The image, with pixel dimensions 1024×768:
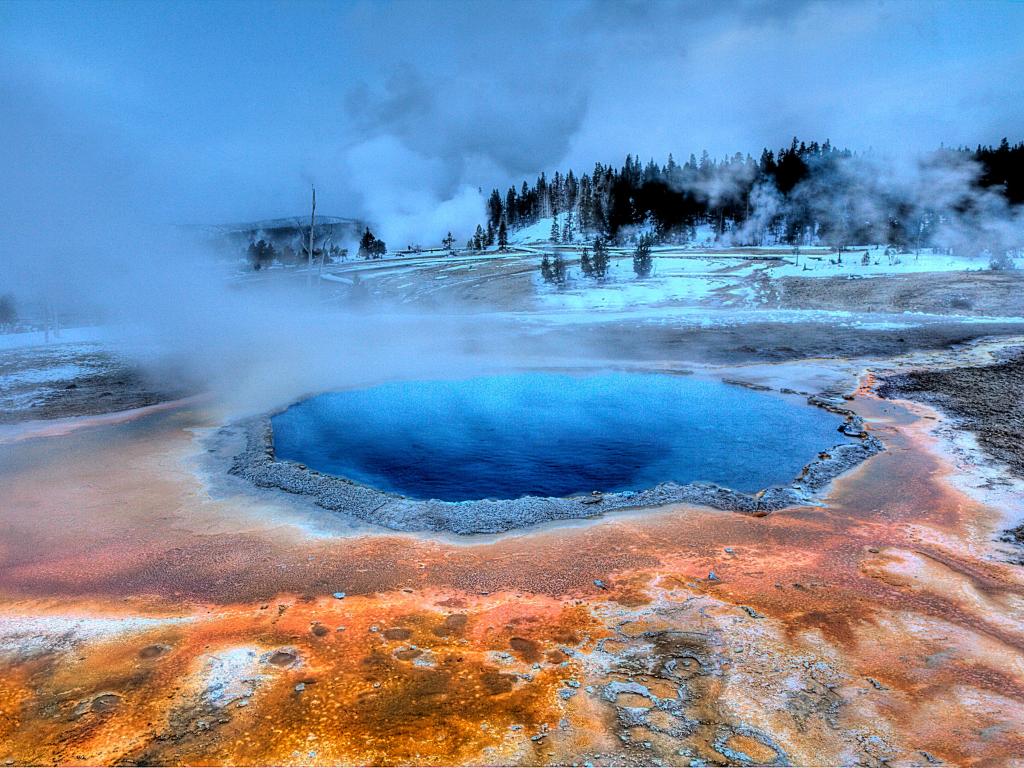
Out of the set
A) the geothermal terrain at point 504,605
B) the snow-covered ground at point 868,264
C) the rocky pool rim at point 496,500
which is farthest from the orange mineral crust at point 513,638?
the snow-covered ground at point 868,264

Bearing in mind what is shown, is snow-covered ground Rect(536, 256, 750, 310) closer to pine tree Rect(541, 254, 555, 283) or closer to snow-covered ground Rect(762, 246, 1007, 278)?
pine tree Rect(541, 254, 555, 283)

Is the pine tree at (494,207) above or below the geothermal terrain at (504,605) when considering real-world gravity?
above

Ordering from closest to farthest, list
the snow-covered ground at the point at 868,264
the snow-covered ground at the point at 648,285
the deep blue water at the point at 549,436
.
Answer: the deep blue water at the point at 549,436
the snow-covered ground at the point at 648,285
the snow-covered ground at the point at 868,264

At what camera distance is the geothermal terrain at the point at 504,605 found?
3.20 meters

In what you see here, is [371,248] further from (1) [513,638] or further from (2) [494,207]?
(1) [513,638]

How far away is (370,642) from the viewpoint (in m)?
4.02

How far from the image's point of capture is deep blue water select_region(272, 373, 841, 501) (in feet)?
25.0

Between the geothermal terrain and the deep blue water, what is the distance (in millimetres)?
442

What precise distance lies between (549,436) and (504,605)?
4864 mm

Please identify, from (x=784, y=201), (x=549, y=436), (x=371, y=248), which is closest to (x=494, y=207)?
(x=371, y=248)

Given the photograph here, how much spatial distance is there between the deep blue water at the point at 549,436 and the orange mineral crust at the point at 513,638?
1.58 metres

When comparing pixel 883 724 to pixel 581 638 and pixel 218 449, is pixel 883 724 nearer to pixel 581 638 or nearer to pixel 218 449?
pixel 581 638

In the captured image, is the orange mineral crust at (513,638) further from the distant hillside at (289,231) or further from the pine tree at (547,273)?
the distant hillside at (289,231)

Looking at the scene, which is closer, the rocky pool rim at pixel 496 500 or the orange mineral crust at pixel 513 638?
the orange mineral crust at pixel 513 638
